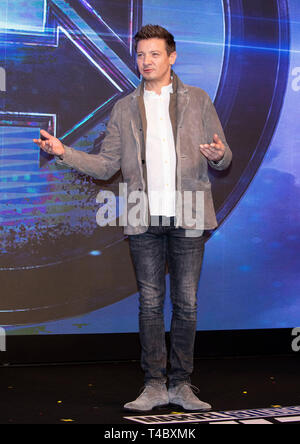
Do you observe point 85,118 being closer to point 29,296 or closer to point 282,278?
point 29,296

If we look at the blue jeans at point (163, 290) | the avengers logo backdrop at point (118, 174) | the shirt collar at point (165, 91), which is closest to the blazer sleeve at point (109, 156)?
the shirt collar at point (165, 91)

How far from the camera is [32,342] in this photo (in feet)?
11.6

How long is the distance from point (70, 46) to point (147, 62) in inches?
48.9

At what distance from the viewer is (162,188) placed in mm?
2541

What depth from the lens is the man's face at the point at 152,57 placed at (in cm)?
253

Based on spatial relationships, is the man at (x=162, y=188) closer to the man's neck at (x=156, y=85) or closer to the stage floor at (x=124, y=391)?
the man's neck at (x=156, y=85)

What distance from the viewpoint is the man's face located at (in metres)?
2.53

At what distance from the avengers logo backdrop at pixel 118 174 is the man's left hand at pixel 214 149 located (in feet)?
4.34

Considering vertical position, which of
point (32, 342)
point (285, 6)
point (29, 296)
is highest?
point (285, 6)

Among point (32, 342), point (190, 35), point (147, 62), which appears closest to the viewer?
point (147, 62)

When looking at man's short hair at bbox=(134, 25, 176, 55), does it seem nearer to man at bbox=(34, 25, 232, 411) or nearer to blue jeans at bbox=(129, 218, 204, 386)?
man at bbox=(34, 25, 232, 411)

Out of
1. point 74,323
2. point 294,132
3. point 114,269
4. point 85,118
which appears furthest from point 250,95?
point 74,323

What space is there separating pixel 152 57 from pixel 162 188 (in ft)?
1.67

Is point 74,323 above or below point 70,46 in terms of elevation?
below
